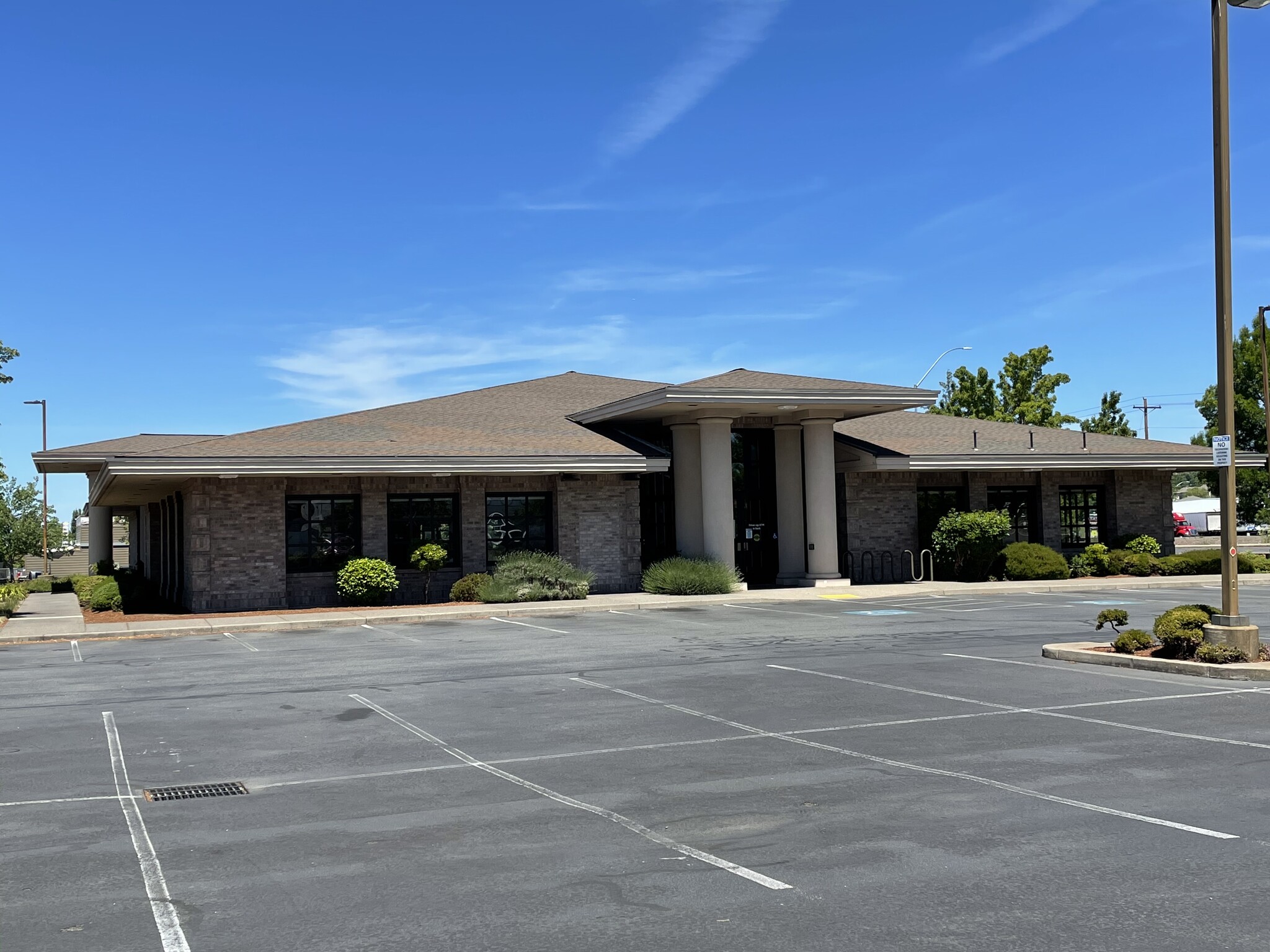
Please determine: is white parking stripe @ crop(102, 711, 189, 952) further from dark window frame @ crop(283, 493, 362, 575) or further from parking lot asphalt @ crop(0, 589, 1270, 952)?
dark window frame @ crop(283, 493, 362, 575)

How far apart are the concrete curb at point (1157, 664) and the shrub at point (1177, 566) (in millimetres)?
20023

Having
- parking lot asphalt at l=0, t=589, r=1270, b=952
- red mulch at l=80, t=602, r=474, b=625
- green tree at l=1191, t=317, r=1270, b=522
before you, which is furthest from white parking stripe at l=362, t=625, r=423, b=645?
green tree at l=1191, t=317, r=1270, b=522

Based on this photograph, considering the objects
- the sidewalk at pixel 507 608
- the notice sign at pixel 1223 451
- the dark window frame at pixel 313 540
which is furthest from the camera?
the dark window frame at pixel 313 540

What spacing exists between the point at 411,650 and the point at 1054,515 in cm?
2421

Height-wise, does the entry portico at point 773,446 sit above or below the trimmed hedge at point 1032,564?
above

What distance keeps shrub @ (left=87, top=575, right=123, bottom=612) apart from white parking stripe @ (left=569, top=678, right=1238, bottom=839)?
70.7 feet

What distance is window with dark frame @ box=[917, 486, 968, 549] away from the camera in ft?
114

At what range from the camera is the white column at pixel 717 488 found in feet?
101

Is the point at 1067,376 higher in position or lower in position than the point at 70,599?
higher

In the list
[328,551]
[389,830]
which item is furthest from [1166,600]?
[389,830]

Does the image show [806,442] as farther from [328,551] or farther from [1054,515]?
[328,551]

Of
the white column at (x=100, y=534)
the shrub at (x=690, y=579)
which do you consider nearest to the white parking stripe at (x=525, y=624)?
the shrub at (x=690, y=579)

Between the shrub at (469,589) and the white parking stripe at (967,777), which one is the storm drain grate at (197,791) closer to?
the white parking stripe at (967,777)

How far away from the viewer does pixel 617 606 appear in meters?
26.6
